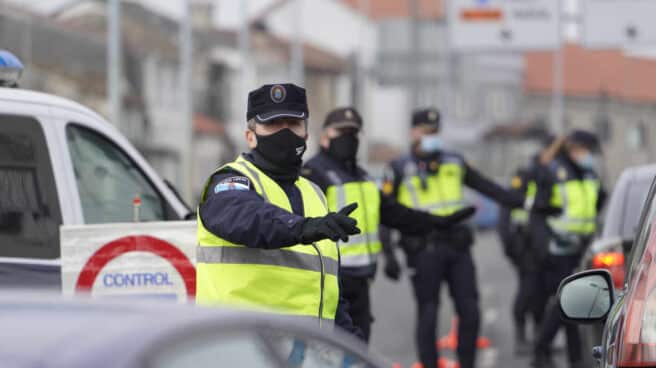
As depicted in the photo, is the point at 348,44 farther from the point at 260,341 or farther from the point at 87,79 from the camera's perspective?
the point at 260,341

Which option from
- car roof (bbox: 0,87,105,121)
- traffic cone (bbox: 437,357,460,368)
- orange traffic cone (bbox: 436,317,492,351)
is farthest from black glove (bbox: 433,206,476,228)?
orange traffic cone (bbox: 436,317,492,351)

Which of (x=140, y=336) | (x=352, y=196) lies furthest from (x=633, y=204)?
(x=140, y=336)

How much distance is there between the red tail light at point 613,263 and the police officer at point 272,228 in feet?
12.2

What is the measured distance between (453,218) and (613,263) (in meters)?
1.76

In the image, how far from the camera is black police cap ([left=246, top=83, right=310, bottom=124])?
5.94m

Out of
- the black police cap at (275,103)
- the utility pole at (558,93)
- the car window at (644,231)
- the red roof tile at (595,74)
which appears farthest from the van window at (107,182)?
the red roof tile at (595,74)

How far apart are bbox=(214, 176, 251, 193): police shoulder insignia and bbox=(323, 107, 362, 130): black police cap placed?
11.1ft

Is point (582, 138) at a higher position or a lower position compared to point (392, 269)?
higher

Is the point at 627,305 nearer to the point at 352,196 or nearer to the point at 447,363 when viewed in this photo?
the point at 352,196

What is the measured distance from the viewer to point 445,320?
17.1 meters

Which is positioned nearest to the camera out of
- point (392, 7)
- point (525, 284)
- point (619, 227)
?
point (619, 227)

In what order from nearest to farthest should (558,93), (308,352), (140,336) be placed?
(140,336) → (308,352) → (558,93)

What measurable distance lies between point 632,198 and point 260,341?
296 inches

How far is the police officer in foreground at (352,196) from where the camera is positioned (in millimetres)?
8555
